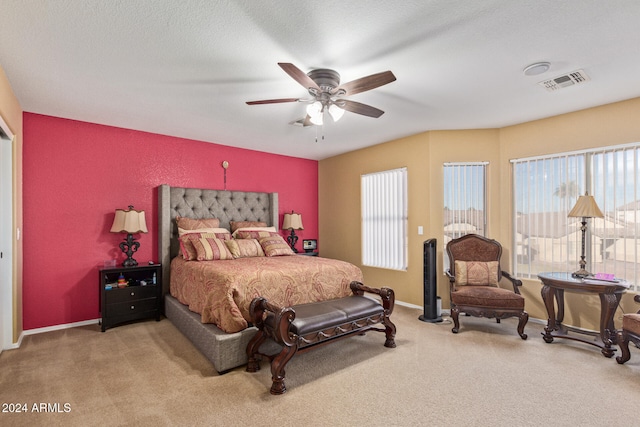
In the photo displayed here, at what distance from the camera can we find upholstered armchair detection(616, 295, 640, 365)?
2.61m

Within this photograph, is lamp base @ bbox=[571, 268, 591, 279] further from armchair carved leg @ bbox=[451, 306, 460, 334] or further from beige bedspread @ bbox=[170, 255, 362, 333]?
beige bedspread @ bbox=[170, 255, 362, 333]

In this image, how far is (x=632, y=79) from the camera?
111 inches

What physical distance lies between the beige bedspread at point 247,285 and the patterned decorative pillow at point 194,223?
773mm

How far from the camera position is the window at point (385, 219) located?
4.95 metres

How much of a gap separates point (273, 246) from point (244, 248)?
0.41 metres

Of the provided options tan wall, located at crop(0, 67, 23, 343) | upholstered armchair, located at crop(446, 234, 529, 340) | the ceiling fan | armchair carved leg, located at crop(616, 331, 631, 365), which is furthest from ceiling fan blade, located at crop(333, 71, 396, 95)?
tan wall, located at crop(0, 67, 23, 343)

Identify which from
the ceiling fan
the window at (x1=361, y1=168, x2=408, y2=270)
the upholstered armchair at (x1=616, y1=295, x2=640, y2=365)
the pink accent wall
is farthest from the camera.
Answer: the window at (x1=361, y1=168, x2=408, y2=270)

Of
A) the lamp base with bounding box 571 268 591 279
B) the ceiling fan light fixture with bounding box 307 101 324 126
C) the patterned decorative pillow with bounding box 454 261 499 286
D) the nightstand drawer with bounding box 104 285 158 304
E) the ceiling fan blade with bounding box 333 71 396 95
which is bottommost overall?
the nightstand drawer with bounding box 104 285 158 304

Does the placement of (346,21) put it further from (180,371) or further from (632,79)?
(180,371)

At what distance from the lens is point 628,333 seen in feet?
8.88

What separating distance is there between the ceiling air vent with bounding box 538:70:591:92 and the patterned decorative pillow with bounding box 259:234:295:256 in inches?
137

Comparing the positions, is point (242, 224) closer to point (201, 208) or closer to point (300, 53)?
point (201, 208)

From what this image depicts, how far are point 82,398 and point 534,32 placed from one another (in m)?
4.11

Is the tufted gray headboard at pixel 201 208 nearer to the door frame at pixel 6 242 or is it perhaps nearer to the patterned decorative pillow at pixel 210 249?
the patterned decorative pillow at pixel 210 249
